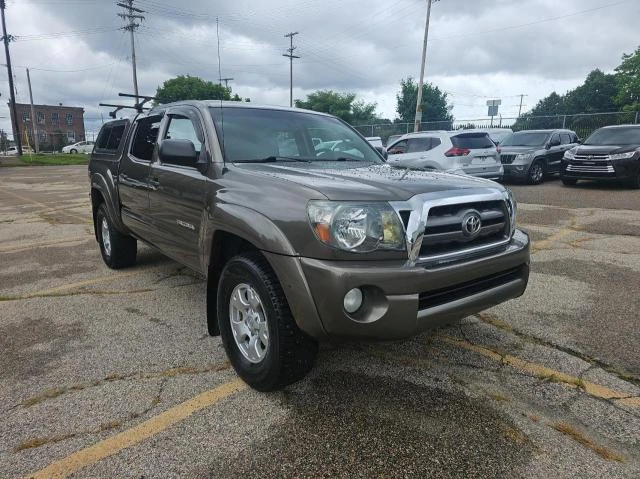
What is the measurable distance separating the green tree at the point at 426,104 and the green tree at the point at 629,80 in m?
19.4

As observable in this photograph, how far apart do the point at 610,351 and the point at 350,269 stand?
88.4 inches

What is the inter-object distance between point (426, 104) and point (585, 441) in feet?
222

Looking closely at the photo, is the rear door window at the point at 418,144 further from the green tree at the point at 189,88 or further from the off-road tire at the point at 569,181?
the green tree at the point at 189,88

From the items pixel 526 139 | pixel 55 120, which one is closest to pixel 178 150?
pixel 526 139

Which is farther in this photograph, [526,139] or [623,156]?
[526,139]

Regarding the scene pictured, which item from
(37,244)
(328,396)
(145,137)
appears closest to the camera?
(328,396)

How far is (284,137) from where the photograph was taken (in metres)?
3.62

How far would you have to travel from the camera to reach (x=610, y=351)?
127 inches

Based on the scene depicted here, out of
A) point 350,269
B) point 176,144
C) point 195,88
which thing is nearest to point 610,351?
point 350,269

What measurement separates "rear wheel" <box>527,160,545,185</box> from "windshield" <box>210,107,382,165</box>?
426 inches

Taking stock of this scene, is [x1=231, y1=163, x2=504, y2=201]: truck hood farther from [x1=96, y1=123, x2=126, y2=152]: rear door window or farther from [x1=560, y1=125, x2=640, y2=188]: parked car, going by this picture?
[x1=560, y1=125, x2=640, y2=188]: parked car

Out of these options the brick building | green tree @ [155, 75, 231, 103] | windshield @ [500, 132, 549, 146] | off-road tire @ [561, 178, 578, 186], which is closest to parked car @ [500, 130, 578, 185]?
windshield @ [500, 132, 549, 146]

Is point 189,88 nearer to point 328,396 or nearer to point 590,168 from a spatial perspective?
point 590,168

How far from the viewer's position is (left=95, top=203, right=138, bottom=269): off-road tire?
5246 millimetres
